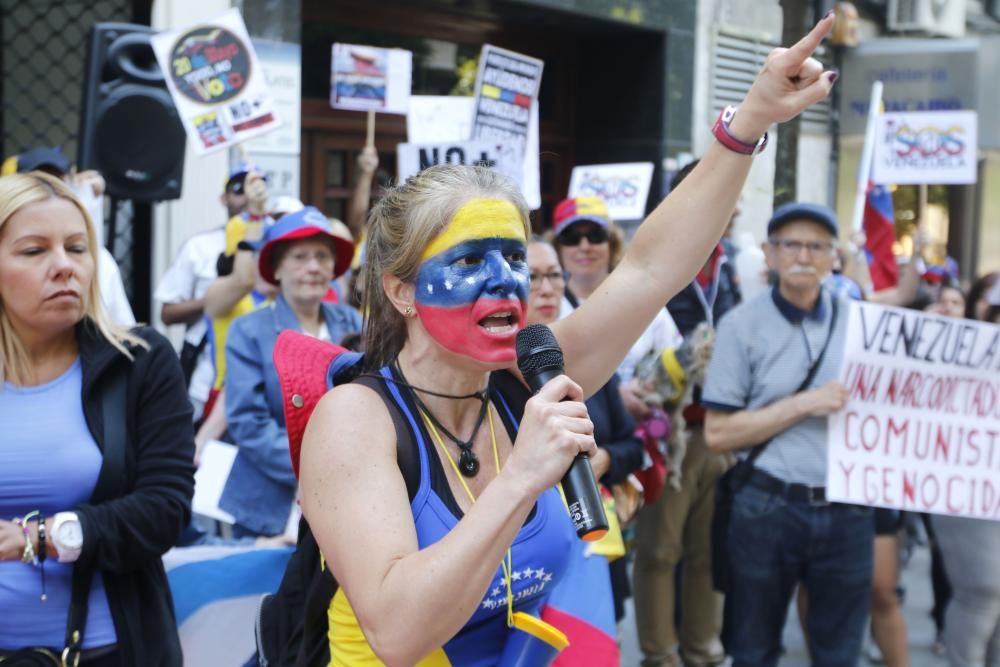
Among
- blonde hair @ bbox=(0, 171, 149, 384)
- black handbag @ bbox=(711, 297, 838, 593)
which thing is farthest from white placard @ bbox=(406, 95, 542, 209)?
blonde hair @ bbox=(0, 171, 149, 384)

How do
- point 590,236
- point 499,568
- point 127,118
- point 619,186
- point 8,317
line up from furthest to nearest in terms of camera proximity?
point 619,186 < point 127,118 < point 590,236 < point 8,317 < point 499,568

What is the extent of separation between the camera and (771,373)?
4828 millimetres

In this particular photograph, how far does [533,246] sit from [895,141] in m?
4.18

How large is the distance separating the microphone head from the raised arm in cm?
34

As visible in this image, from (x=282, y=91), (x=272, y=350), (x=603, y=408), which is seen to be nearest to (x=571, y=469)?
(x=272, y=350)

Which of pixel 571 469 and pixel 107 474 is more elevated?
pixel 571 469

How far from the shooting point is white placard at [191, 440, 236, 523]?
15.4 feet

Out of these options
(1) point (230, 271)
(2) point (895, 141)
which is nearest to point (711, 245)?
(1) point (230, 271)

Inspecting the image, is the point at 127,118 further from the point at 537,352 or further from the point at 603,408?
the point at 537,352

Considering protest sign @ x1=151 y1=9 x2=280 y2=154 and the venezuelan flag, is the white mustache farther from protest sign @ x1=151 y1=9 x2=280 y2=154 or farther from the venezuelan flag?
protest sign @ x1=151 y1=9 x2=280 y2=154

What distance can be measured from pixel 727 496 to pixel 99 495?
2777 millimetres

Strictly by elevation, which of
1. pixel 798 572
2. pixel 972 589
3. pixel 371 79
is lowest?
pixel 972 589

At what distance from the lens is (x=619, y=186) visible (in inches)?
327

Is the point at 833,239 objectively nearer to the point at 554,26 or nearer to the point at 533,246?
the point at 533,246
